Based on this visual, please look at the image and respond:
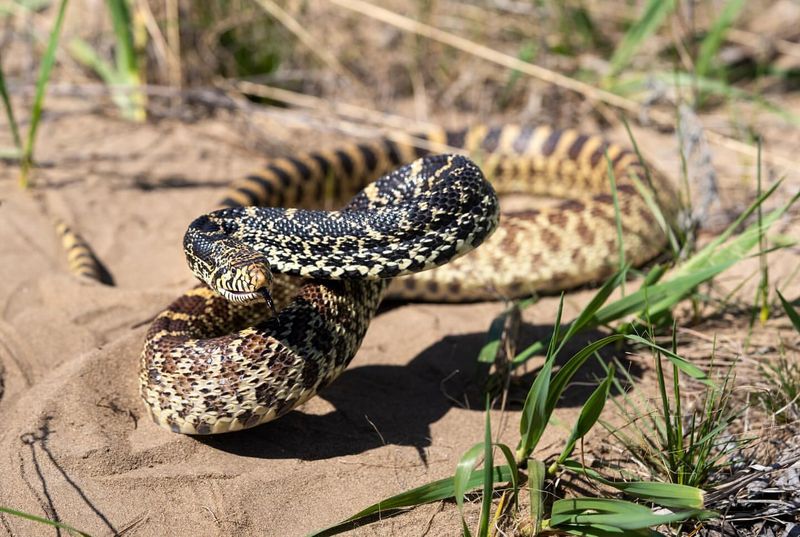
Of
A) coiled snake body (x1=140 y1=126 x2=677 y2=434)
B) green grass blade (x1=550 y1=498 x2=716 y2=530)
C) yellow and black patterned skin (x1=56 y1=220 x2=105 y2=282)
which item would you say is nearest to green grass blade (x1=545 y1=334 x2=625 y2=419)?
green grass blade (x1=550 y1=498 x2=716 y2=530)

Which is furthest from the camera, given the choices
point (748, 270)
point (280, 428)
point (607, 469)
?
point (748, 270)

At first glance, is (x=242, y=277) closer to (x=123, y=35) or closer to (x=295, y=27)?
(x=295, y=27)

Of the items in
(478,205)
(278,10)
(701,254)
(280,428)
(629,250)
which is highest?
(278,10)

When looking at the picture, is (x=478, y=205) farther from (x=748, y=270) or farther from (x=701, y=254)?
(x=748, y=270)

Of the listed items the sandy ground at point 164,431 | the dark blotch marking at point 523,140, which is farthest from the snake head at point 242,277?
the dark blotch marking at point 523,140

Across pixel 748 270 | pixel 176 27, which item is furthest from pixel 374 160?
pixel 748 270

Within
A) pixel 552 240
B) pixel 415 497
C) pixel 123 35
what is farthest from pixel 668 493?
pixel 123 35

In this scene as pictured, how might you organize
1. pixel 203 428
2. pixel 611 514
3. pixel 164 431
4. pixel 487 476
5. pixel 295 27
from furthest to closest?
pixel 295 27, pixel 164 431, pixel 203 428, pixel 611 514, pixel 487 476
